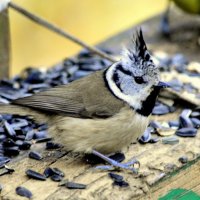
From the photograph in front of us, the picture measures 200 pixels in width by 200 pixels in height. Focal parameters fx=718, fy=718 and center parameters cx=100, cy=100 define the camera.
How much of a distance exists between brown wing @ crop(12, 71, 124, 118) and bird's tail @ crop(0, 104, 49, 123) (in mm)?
51

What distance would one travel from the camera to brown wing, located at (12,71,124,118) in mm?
3389

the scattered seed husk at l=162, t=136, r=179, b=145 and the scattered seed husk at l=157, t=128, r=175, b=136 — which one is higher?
the scattered seed husk at l=157, t=128, r=175, b=136

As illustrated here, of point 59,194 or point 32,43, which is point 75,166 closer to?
point 59,194

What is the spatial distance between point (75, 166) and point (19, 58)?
11.8ft

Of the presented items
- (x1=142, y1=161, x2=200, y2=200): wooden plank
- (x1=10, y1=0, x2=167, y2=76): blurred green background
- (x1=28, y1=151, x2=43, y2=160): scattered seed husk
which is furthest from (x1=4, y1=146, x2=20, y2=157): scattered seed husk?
(x1=10, y1=0, x2=167, y2=76): blurred green background

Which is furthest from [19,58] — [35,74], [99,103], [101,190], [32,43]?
[101,190]

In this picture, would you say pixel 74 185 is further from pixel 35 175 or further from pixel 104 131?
pixel 104 131

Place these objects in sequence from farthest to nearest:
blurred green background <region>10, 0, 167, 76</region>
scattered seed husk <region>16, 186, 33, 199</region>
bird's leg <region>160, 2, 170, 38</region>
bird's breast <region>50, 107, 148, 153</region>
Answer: blurred green background <region>10, 0, 167, 76</region>, bird's leg <region>160, 2, 170, 38</region>, bird's breast <region>50, 107, 148, 153</region>, scattered seed husk <region>16, 186, 33, 199</region>

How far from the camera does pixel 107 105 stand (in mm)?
3393

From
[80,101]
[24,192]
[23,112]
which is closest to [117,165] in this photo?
[80,101]

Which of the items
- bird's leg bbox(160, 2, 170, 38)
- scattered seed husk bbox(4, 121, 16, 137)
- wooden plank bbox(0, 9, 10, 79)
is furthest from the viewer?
bird's leg bbox(160, 2, 170, 38)

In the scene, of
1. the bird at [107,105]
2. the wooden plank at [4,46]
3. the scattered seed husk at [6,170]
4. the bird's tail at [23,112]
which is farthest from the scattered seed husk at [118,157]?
the wooden plank at [4,46]

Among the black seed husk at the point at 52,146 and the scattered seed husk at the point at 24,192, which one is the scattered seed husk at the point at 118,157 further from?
the scattered seed husk at the point at 24,192

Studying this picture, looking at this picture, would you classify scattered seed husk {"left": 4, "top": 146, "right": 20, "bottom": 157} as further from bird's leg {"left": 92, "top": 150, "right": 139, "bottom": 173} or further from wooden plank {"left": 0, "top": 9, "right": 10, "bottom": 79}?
wooden plank {"left": 0, "top": 9, "right": 10, "bottom": 79}
